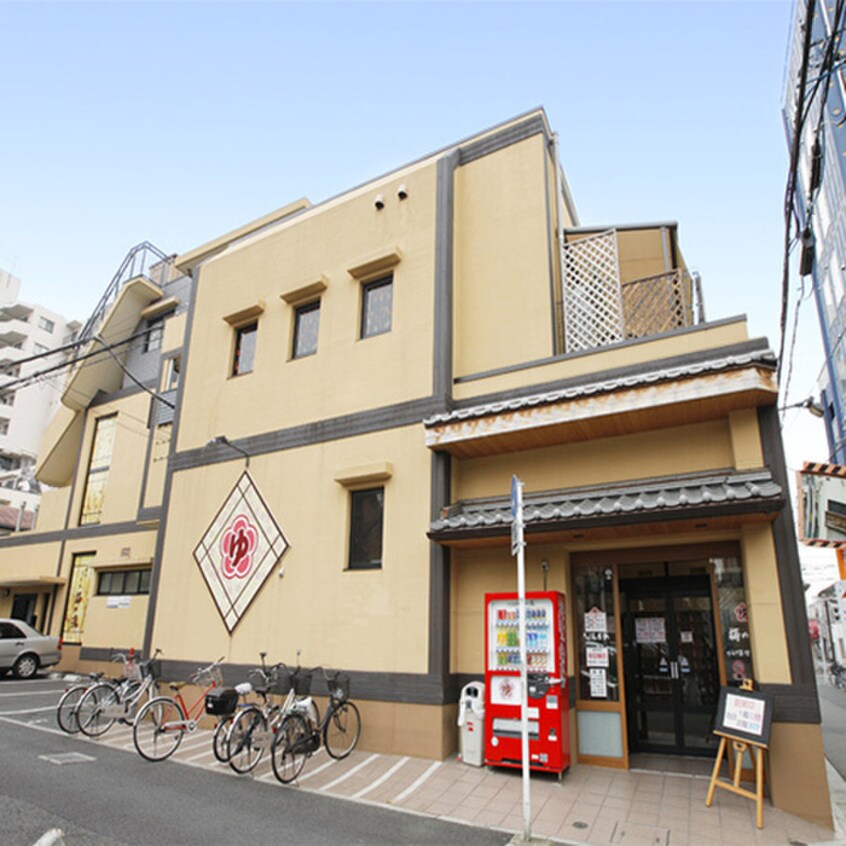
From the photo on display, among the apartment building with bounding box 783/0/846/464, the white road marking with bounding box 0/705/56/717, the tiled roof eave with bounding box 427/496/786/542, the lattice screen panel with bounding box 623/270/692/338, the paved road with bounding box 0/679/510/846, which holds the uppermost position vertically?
the apartment building with bounding box 783/0/846/464

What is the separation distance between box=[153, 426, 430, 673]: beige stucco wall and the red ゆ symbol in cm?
59

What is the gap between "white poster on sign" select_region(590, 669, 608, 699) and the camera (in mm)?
8125

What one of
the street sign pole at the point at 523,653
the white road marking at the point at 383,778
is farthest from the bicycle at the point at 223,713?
the street sign pole at the point at 523,653

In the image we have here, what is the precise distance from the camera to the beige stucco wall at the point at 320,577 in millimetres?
8930

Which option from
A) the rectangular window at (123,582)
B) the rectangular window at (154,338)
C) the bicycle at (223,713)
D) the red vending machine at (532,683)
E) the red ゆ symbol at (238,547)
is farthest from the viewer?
the rectangular window at (154,338)

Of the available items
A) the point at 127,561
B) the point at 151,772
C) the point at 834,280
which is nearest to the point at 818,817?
the point at 151,772

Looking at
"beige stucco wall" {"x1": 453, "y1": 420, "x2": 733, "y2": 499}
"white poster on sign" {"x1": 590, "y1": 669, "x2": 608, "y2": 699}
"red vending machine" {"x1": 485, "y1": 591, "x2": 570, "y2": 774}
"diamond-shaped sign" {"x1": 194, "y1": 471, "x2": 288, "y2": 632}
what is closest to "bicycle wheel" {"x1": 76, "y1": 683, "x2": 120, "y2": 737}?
"diamond-shaped sign" {"x1": 194, "y1": 471, "x2": 288, "y2": 632}

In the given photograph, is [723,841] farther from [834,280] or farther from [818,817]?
[834,280]

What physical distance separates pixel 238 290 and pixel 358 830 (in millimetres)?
10386

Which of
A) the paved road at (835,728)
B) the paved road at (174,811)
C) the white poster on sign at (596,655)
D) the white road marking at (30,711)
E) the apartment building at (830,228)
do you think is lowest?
the paved road at (835,728)

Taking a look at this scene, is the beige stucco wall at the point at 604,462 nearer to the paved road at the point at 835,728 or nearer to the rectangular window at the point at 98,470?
the paved road at the point at 835,728

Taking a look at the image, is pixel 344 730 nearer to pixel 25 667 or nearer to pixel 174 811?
pixel 174 811

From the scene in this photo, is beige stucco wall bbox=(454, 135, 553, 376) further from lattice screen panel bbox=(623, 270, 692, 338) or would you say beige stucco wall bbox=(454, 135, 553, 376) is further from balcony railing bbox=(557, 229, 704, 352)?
lattice screen panel bbox=(623, 270, 692, 338)

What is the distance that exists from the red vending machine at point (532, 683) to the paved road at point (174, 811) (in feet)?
5.50
